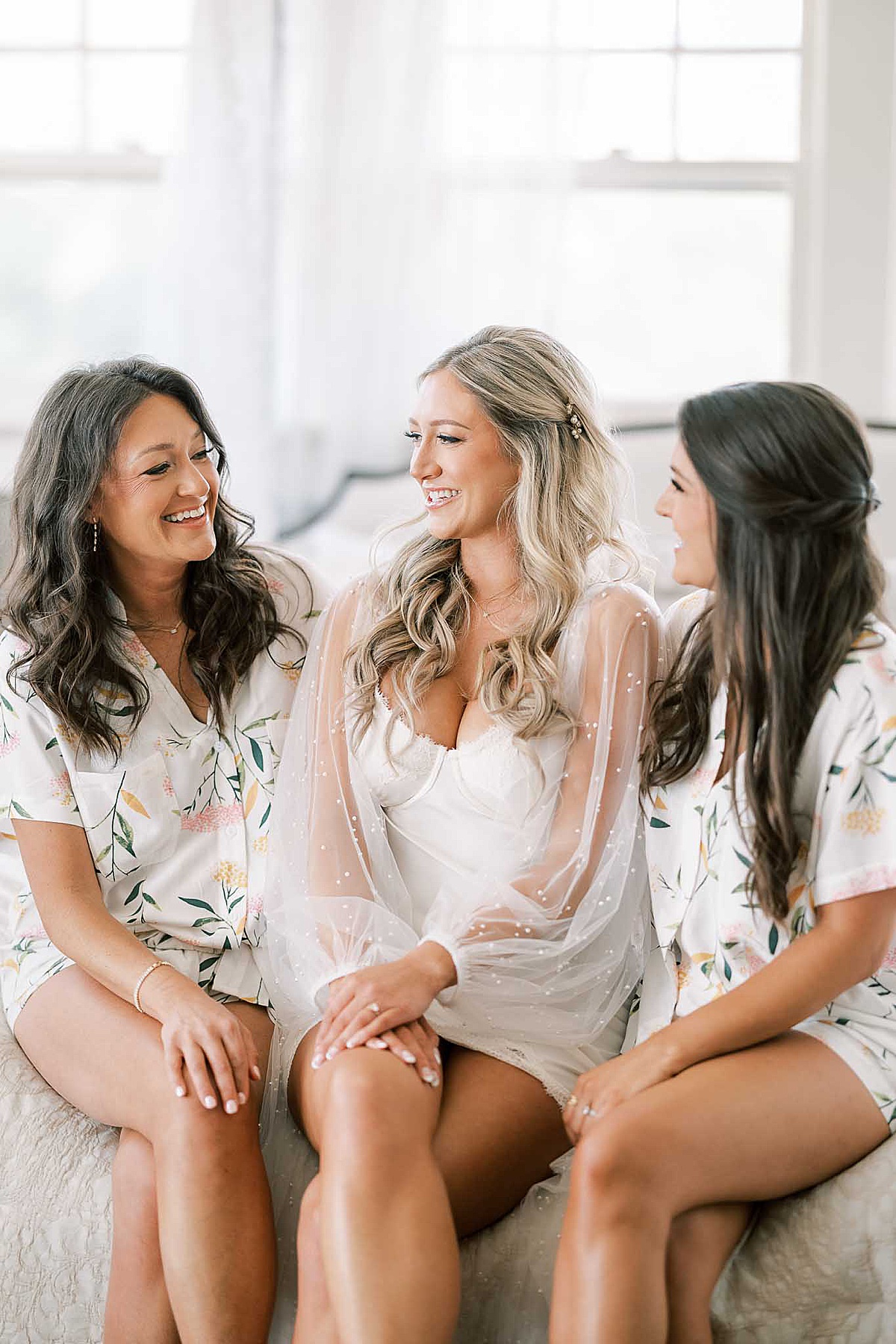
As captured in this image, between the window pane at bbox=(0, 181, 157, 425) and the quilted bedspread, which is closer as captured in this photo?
the quilted bedspread

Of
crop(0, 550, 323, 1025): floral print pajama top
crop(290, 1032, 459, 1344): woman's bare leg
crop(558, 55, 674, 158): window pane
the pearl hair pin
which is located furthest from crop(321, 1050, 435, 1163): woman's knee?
crop(558, 55, 674, 158): window pane

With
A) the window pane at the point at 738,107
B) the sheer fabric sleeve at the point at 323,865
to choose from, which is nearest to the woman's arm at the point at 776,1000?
the sheer fabric sleeve at the point at 323,865

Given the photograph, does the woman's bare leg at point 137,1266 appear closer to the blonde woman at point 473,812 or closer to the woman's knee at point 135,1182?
the woman's knee at point 135,1182

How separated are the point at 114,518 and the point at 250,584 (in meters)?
0.23

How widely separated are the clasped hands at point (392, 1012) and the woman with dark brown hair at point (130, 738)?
126 millimetres

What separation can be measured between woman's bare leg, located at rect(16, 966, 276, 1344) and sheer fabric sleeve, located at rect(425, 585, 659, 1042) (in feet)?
1.06

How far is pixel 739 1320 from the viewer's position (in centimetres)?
139

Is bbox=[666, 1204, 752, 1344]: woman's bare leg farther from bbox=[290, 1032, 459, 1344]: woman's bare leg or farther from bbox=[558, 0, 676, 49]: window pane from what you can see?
bbox=[558, 0, 676, 49]: window pane

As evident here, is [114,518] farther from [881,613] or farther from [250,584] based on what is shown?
[881,613]

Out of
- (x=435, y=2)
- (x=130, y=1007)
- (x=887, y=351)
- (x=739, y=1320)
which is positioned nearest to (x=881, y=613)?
(x=739, y=1320)

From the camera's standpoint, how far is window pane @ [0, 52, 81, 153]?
365cm

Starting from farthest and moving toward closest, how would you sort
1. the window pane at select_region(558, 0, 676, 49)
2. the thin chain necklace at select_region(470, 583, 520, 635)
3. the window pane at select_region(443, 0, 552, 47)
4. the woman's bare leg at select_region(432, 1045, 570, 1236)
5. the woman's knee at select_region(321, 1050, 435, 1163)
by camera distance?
the window pane at select_region(558, 0, 676, 49) < the window pane at select_region(443, 0, 552, 47) < the thin chain necklace at select_region(470, 583, 520, 635) < the woman's bare leg at select_region(432, 1045, 570, 1236) < the woman's knee at select_region(321, 1050, 435, 1163)

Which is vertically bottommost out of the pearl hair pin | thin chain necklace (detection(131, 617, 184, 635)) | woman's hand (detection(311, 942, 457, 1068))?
woman's hand (detection(311, 942, 457, 1068))

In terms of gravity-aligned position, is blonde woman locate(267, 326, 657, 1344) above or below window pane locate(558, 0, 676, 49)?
below
